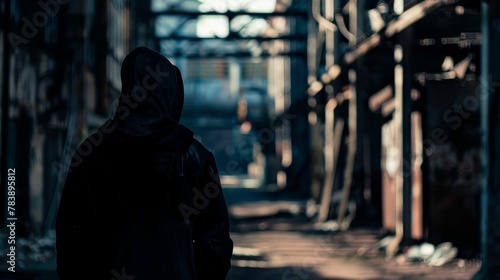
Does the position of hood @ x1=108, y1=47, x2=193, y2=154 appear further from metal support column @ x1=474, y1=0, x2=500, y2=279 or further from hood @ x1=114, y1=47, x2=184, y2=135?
metal support column @ x1=474, y1=0, x2=500, y2=279

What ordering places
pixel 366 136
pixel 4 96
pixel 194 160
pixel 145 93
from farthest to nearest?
pixel 366 136 < pixel 4 96 < pixel 194 160 < pixel 145 93

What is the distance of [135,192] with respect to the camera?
2891 mm

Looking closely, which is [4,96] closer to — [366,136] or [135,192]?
[135,192]

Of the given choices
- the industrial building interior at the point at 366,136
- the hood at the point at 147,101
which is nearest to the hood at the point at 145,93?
the hood at the point at 147,101

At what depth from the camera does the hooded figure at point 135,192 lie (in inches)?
112

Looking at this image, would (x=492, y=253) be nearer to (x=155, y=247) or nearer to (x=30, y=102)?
(x=155, y=247)

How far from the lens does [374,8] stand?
Answer: 44.4 feet

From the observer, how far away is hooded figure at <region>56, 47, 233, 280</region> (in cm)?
285

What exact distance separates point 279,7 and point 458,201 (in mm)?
23232

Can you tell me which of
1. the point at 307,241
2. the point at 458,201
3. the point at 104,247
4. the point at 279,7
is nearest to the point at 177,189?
the point at 104,247

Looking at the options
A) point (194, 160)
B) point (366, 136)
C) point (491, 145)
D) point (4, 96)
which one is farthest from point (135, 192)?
point (366, 136)

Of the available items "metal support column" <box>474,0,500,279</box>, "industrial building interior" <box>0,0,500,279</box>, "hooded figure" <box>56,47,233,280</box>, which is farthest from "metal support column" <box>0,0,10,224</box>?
"hooded figure" <box>56,47,233,280</box>

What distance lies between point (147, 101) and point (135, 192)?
0.33m

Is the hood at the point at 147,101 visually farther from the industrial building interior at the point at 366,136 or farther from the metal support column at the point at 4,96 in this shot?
the metal support column at the point at 4,96
